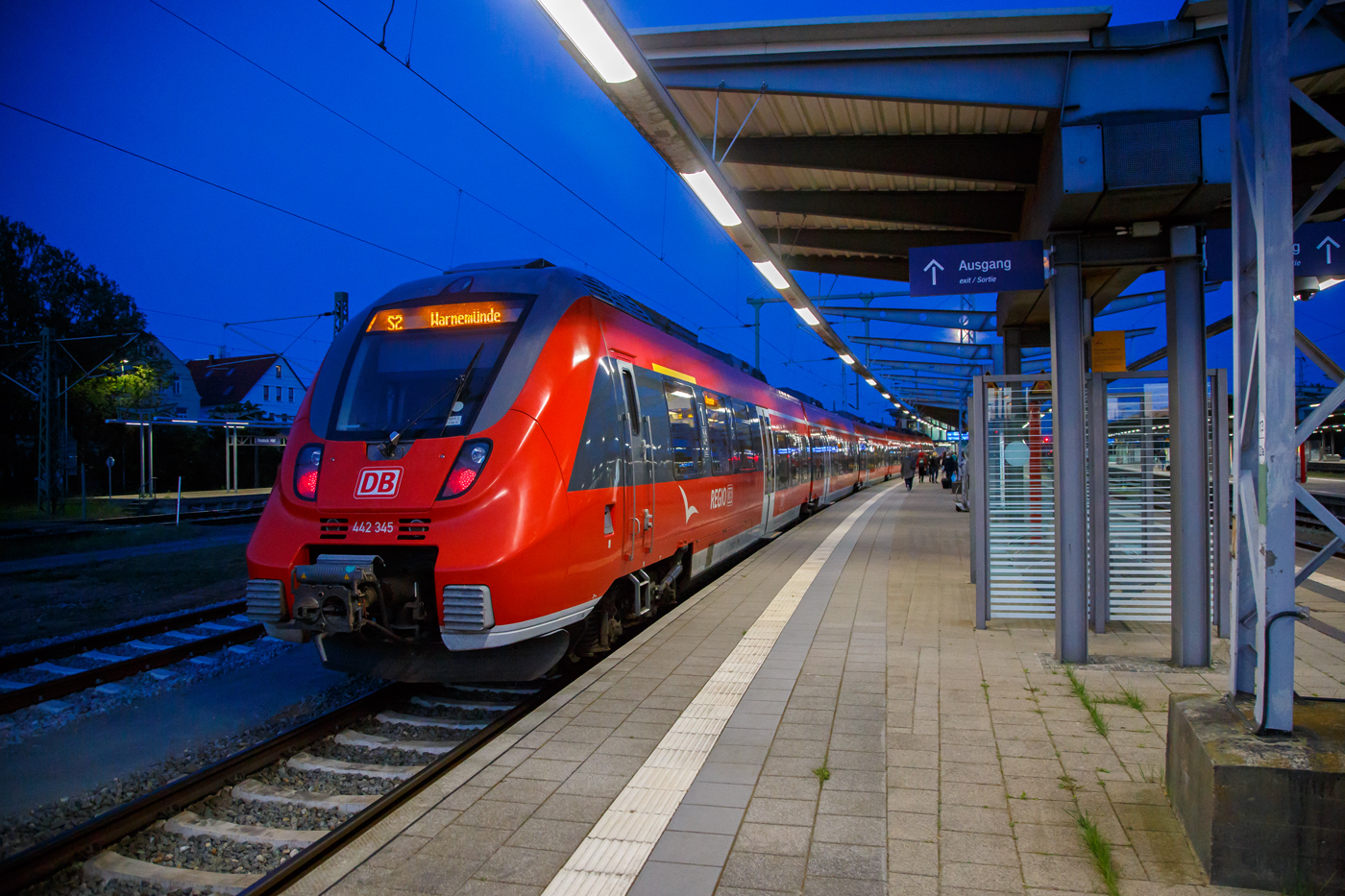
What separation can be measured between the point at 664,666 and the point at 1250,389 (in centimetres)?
403

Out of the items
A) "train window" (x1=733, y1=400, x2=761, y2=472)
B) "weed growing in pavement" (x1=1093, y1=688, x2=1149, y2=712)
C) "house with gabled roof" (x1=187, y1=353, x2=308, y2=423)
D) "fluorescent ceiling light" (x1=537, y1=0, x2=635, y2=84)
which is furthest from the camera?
"house with gabled roof" (x1=187, y1=353, x2=308, y2=423)

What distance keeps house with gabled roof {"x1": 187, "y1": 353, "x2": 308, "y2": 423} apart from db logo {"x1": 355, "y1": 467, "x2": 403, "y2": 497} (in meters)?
47.4

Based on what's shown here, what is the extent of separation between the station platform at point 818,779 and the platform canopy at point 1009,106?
322 centimetres

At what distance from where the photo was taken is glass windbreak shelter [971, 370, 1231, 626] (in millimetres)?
6535

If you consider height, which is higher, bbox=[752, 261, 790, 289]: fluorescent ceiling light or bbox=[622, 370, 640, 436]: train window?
bbox=[752, 261, 790, 289]: fluorescent ceiling light

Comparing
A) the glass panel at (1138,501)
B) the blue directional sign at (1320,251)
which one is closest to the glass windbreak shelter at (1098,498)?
the glass panel at (1138,501)

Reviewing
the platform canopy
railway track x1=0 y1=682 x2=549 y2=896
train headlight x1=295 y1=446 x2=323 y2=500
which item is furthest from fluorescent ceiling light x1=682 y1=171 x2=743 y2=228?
railway track x1=0 y1=682 x2=549 y2=896

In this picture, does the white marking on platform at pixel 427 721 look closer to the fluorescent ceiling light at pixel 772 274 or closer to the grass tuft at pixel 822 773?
the grass tuft at pixel 822 773

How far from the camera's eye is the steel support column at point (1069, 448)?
5.88 metres

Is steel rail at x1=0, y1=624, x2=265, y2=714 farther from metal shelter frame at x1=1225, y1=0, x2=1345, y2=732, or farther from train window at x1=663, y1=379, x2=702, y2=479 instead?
metal shelter frame at x1=1225, y1=0, x2=1345, y2=732

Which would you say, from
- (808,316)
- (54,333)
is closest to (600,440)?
(808,316)

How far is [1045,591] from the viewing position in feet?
23.1

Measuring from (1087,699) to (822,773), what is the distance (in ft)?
6.91

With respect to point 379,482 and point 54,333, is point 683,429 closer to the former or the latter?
point 379,482
